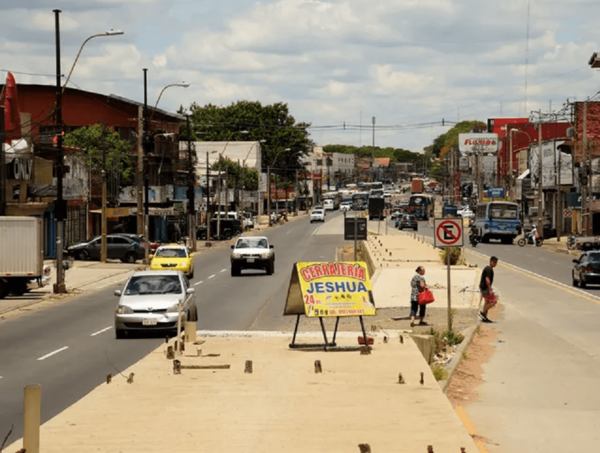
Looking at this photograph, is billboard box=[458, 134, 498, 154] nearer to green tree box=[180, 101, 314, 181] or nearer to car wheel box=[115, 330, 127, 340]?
green tree box=[180, 101, 314, 181]

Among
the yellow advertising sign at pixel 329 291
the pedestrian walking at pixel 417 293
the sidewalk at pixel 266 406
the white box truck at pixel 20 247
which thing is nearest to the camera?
the sidewalk at pixel 266 406

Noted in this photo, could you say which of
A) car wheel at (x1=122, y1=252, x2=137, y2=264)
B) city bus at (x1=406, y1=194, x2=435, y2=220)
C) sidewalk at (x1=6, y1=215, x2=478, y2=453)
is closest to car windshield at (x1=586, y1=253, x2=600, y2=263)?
sidewalk at (x1=6, y1=215, x2=478, y2=453)

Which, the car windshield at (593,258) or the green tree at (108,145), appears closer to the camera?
the car windshield at (593,258)

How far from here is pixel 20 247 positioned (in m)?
39.2

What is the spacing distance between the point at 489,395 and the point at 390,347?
2.04m

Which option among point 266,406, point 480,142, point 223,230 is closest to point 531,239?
point 223,230

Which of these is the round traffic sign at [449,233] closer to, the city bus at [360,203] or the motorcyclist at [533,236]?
the motorcyclist at [533,236]

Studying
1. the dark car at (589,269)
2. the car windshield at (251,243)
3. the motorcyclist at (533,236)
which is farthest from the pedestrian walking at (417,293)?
the motorcyclist at (533,236)

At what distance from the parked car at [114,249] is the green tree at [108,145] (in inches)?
607

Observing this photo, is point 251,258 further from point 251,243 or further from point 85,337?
point 85,337

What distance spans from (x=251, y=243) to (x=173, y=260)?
18.1 feet

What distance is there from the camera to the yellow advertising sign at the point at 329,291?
63.9 ft

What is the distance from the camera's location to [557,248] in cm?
8094

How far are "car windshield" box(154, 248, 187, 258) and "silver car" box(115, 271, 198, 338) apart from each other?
20955mm
